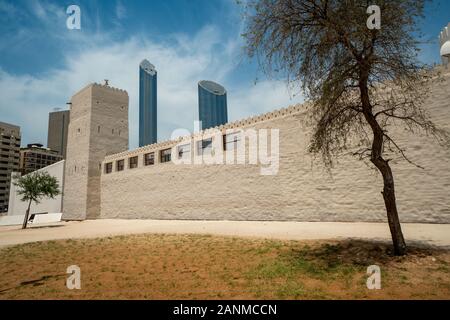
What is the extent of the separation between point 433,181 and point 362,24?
361 inches

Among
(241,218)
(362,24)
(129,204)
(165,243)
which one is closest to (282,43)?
(362,24)

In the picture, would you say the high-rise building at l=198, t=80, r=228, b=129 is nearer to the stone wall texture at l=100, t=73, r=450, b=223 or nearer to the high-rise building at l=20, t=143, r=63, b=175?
the high-rise building at l=20, t=143, r=63, b=175

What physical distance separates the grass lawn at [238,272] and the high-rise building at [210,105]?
568 ft

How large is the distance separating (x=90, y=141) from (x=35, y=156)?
103 m

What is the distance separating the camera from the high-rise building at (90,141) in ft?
109

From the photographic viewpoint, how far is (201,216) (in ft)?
73.0

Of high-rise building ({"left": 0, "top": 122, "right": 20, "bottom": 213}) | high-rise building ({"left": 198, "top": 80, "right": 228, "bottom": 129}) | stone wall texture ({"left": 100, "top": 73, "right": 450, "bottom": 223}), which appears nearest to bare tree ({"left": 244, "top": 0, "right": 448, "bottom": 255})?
stone wall texture ({"left": 100, "top": 73, "right": 450, "bottom": 223})

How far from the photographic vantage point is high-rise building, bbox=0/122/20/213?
92050 millimetres

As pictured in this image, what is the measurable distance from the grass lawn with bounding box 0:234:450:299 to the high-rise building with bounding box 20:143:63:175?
122 metres

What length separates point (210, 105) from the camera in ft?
604

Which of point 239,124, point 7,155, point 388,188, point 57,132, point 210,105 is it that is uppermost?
point 210,105

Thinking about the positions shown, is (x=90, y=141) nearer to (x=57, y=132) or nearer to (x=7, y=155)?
(x=7, y=155)

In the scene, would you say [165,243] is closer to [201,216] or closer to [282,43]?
[282,43]

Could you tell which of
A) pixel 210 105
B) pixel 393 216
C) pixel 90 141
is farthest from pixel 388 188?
pixel 210 105
